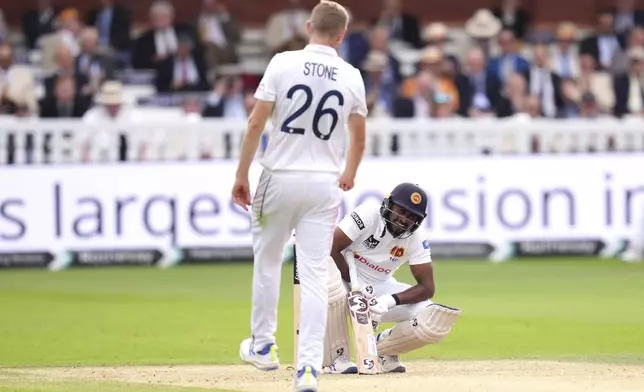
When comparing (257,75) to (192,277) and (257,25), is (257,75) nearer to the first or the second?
(257,25)

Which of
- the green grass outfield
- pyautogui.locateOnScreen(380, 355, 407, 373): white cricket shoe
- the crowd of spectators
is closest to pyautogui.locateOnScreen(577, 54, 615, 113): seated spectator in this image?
the crowd of spectators

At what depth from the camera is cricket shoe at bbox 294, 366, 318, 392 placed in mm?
8664

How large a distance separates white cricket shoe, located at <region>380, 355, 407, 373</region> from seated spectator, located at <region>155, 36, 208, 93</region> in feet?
41.5

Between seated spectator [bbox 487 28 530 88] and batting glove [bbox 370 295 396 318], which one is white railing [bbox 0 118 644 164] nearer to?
seated spectator [bbox 487 28 530 88]

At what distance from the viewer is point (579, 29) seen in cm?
2778

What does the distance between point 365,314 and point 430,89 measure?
1183 cm

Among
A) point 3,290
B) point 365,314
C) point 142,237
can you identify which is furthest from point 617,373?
point 142,237

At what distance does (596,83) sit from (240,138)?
6546 mm

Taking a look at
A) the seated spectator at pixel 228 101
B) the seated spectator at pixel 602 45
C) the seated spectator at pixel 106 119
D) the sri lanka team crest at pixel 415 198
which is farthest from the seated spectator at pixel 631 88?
the sri lanka team crest at pixel 415 198

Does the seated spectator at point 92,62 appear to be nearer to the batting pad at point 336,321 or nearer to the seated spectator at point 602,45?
the seated spectator at point 602,45

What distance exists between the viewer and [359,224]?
34.4 ft

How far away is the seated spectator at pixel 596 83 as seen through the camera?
915 inches

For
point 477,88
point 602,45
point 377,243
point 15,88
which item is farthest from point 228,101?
point 377,243

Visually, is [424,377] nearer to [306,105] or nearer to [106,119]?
[306,105]
